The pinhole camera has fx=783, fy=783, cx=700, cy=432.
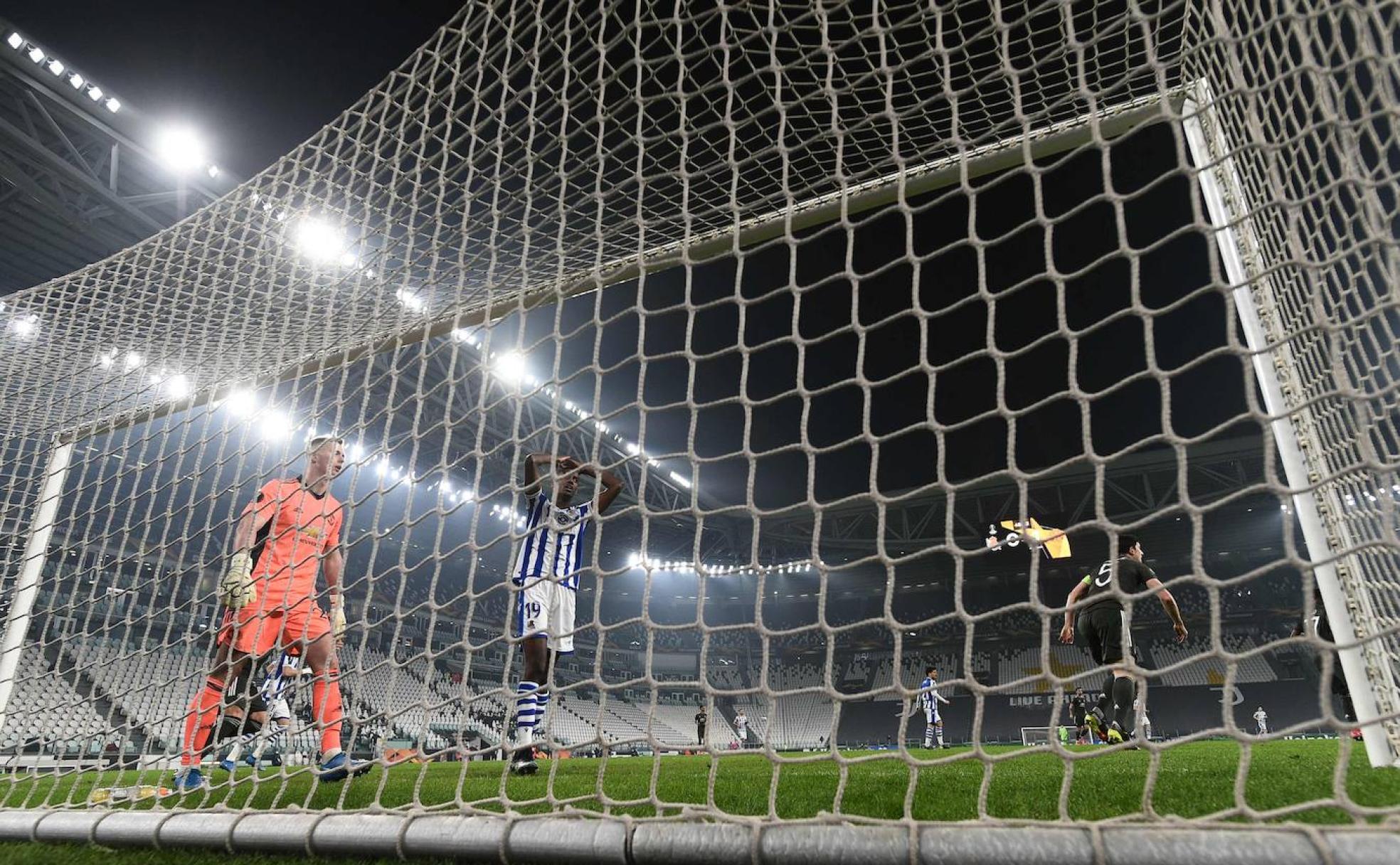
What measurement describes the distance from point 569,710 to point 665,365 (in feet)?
42.8

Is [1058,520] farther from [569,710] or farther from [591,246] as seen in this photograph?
[591,246]

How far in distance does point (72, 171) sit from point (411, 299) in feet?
33.7

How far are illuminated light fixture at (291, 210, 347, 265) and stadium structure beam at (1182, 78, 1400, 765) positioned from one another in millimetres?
3636

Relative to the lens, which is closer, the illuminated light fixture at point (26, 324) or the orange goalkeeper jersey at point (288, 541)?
the orange goalkeeper jersey at point (288, 541)

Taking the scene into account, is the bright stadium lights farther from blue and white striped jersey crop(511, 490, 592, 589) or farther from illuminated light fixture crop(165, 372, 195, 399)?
blue and white striped jersey crop(511, 490, 592, 589)

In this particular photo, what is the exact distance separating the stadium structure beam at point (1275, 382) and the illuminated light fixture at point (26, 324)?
6440 millimetres

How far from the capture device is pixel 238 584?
318 centimetres

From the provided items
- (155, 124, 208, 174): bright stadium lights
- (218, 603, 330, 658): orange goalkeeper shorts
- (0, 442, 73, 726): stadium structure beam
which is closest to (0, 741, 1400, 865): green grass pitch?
(218, 603, 330, 658): orange goalkeeper shorts

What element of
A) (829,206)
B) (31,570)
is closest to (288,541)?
(31,570)

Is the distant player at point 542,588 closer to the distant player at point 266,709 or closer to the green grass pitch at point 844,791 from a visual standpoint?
the green grass pitch at point 844,791

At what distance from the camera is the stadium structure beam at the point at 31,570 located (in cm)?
413

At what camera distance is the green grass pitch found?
189 centimetres

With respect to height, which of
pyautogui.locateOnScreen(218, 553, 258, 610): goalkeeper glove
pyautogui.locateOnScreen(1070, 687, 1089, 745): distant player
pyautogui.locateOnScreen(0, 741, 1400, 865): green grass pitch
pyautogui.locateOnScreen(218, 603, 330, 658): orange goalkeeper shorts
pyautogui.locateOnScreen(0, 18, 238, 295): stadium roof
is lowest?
pyautogui.locateOnScreen(0, 741, 1400, 865): green grass pitch

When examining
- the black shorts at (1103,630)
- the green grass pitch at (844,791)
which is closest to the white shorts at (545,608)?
the green grass pitch at (844,791)
